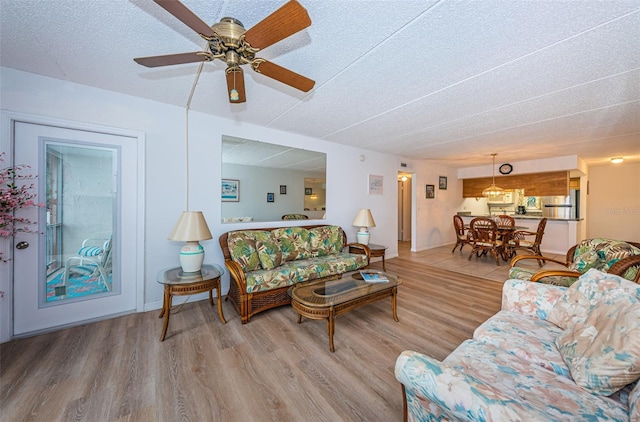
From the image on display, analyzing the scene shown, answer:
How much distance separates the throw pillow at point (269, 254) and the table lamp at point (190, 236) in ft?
2.10

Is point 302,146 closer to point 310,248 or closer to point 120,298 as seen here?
point 310,248

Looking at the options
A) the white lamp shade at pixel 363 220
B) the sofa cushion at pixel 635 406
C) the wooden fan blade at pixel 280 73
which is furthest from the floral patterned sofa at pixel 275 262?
the sofa cushion at pixel 635 406

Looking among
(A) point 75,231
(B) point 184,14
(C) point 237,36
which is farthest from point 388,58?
(A) point 75,231

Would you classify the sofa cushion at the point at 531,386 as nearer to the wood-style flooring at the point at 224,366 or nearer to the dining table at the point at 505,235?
the wood-style flooring at the point at 224,366

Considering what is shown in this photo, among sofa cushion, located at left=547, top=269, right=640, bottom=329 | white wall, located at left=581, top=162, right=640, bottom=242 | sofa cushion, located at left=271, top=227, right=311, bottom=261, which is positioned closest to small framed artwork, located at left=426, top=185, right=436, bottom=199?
white wall, located at left=581, top=162, right=640, bottom=242

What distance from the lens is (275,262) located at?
2889 mm

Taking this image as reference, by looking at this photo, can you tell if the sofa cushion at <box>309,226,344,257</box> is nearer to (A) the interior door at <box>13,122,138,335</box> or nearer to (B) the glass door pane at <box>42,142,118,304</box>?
(A) the interior door at <box>13,122,138,335</box>

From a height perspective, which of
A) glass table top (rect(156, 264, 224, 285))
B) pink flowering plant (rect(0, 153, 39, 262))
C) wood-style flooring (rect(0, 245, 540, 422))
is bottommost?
wood-style flooring (rect(0, 245, 540, 422))

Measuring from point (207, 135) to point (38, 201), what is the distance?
5.57 ft

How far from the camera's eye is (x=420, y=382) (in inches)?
34.4

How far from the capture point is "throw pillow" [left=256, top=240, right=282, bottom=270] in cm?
283

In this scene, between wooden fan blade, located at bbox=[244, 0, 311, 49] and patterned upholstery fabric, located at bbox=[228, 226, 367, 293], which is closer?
wooden fan blade, located at bbox=[244, 0, 311, 49]

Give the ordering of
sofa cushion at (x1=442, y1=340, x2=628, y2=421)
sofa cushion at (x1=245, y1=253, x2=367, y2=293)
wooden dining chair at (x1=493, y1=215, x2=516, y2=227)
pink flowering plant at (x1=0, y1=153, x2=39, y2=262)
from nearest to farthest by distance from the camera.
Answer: sofa cushion at (x1=442, y1=340, x2=628, y2=421) < pink flowering plant at (x1=0, y1=153, x2=39, y2=262) < sofa cushion at (x1=245, y1=253, x2=367, y2=293) < wooden dining chair at (x1=493, y1=215, x2=516, y2=227)

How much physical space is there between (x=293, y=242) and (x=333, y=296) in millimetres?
1266
